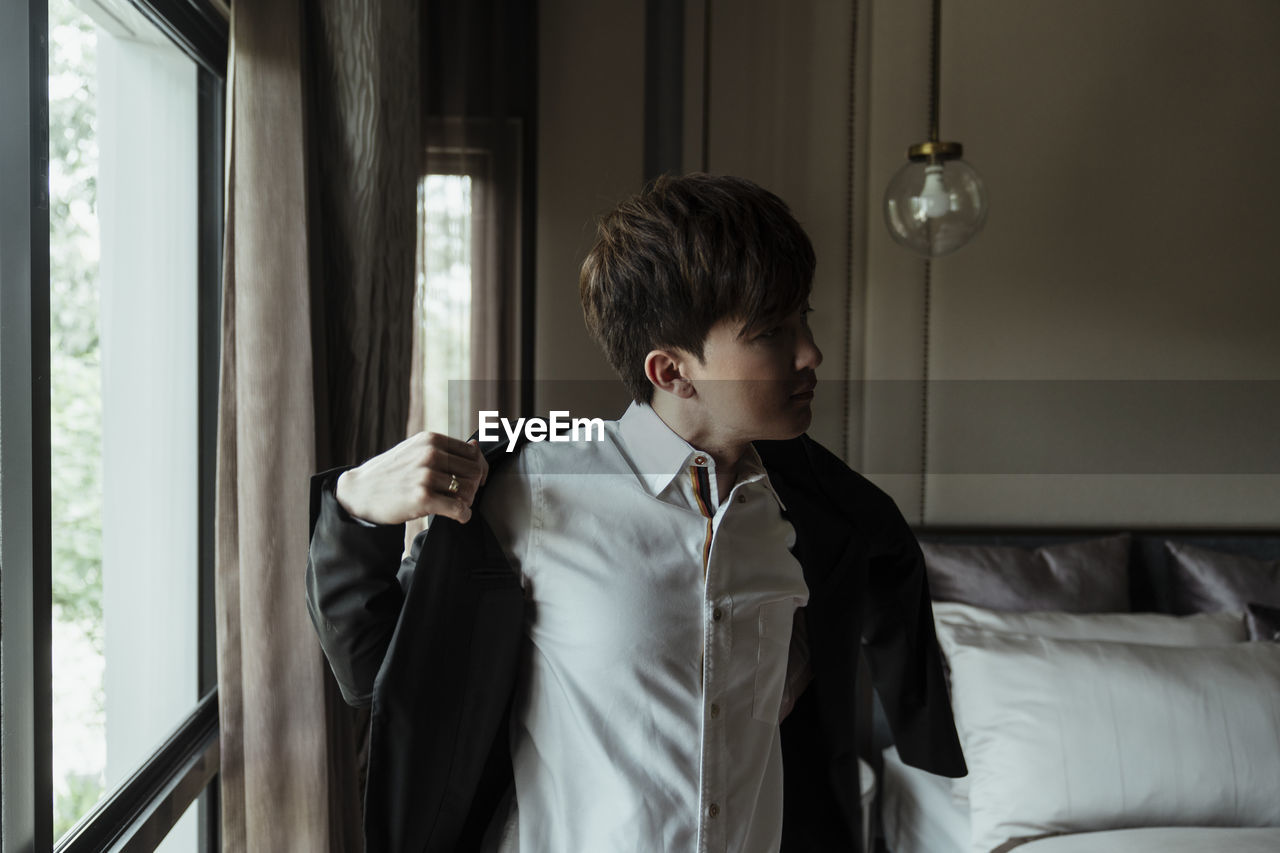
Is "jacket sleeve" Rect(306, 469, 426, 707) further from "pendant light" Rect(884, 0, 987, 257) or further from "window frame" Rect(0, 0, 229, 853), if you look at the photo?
"pendant light" Rect(884, 0, 987, 257)

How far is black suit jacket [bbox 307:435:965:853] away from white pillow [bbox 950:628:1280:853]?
729mm

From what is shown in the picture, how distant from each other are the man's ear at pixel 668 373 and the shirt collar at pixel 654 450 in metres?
0.04

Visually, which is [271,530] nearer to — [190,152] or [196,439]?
[196,439]

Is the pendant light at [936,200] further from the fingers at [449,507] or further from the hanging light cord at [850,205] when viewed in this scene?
the fingers at [449,507]

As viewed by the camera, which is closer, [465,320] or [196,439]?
[196,439]

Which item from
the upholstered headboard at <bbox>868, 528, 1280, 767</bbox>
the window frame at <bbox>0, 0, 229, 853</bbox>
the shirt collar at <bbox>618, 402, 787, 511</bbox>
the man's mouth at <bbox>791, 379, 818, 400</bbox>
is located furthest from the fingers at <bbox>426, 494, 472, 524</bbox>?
the upholstered headboard at <bbox>868, 528, 1280, 767</bbox>

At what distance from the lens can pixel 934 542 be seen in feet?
7.01

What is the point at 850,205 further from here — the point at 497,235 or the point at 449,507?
the point at 449,507

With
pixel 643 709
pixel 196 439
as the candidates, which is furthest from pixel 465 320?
pixel 643 709

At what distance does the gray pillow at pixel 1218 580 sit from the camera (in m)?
2.03

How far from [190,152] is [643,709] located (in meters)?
1.38

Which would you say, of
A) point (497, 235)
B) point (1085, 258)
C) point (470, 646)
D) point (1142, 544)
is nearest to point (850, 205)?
point (1085, 258)

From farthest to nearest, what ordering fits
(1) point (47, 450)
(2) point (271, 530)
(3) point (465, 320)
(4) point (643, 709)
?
(3) point (465, 320) < (2) point (271, 530) < (1) point (47, 450) < (4) point (643, 709)

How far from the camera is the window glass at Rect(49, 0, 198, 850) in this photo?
123cm
